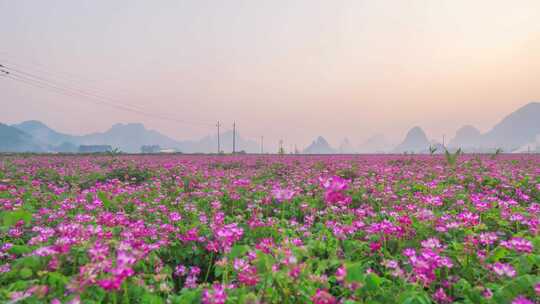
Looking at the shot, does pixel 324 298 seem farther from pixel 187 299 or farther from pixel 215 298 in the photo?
pixel 187 299

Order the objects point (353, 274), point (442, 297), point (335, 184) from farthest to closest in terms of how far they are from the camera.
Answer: point (335, 184) < point (442, 297) < point (353, 274)

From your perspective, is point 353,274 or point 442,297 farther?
point 442,297

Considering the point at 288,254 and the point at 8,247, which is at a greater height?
the point at 288,254

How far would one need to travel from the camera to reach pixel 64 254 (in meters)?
2.09

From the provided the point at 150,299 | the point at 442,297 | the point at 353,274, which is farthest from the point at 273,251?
the point at 442,297

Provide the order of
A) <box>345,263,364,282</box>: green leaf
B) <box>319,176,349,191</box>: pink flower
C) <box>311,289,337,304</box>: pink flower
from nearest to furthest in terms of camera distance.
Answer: <box>311,289,337,304</box>: pink flower
<box>345,263,364,282</box>: green leaf
<box>319,176,349,191</box>: pink flower

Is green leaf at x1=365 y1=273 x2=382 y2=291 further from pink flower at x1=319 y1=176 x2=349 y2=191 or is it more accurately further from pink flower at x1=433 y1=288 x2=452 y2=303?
pink flower at x1=319 y1=176 x2=349 y2=191

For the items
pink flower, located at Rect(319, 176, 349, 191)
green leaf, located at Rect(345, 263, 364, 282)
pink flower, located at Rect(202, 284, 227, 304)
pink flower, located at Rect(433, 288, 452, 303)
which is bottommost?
pink flower, located at Rect(433, 288, 452, 303)

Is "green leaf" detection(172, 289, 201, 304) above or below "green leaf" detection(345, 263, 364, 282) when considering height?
below

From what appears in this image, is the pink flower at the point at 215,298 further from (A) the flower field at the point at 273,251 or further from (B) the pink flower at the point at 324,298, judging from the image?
(B) the pink flower at the point at 324,298

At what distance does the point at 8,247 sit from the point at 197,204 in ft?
8.32

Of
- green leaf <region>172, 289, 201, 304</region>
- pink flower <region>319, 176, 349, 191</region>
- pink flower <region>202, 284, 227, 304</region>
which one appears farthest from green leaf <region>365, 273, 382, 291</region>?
green leaf <region>172, 289, 201, 304</region>

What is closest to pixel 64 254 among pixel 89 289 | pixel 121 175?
pixel 89 289

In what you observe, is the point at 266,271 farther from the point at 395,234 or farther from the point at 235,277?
the point at 395,234
